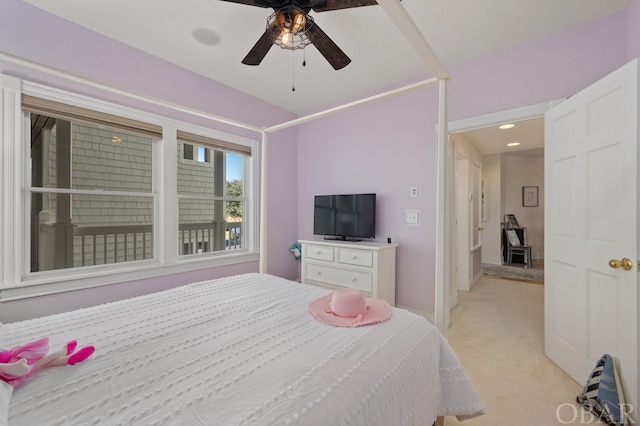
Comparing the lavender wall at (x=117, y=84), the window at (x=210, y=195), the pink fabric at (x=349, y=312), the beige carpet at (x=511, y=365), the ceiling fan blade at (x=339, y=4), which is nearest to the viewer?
the pink fabric at (x=349, y=312)

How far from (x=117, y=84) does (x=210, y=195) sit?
1.41m

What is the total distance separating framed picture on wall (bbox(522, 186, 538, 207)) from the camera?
6410mm

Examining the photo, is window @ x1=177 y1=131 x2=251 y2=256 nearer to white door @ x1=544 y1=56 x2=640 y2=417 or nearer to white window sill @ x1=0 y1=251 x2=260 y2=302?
white window sill @ x1=0 y1=251 x2=260 y2=302

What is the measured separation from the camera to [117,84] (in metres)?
2.39

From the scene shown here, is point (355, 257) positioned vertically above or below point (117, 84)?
below

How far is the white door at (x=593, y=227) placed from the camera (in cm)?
156

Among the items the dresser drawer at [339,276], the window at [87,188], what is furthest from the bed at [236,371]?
the dresser drawer at [339,276]

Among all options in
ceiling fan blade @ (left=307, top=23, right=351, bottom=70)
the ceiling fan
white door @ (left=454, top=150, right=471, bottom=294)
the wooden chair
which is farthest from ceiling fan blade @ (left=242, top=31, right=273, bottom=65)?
the wooden chair

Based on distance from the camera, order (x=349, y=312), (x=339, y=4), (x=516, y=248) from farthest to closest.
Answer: (x=516, y=248)
(x=339, y=4)
(x=349, y=312)

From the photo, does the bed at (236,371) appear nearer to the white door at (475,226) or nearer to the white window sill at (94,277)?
the white window sill at (94,277)

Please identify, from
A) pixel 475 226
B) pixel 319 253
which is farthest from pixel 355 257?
pixel 475 226

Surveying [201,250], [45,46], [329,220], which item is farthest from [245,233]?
[45,46]

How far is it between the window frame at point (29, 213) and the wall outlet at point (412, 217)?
2.14 metres

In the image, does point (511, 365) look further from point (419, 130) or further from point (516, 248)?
point (516, 248)
